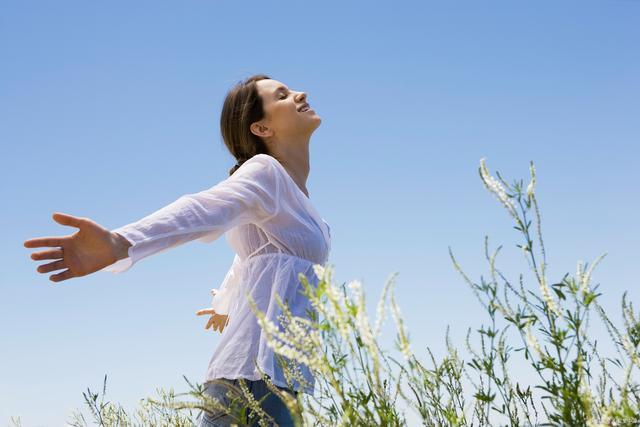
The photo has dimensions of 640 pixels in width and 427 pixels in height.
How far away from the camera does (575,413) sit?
1.61 m

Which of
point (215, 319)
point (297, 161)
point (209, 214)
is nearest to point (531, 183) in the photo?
point (209, 214)

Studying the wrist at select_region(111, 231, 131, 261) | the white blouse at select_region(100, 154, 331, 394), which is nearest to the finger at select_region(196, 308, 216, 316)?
the white blouse at select_region(100, 154, 331, 394)

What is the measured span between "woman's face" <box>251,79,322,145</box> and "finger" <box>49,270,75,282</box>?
5.27ft

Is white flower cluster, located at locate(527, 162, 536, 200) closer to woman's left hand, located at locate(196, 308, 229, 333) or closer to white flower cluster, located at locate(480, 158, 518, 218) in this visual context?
white flower cluster, located at locate(480, 158, 518, 218)

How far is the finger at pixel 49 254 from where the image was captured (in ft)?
6.54

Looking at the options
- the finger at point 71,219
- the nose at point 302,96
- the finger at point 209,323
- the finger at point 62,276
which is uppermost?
the nose at point 302,96

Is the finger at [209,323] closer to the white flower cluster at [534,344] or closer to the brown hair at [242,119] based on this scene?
the brown hair at [242,119]

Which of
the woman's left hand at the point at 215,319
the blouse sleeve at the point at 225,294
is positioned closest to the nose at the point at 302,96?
the blouse sleeve at the point at 225,294

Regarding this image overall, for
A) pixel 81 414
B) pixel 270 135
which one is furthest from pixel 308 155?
pixel 81 414

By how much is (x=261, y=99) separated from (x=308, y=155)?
417 mm

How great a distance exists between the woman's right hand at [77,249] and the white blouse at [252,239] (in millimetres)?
83

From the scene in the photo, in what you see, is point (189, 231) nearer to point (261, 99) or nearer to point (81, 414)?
point (261, 99)

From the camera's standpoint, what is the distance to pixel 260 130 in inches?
137

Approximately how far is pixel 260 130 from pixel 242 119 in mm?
133
